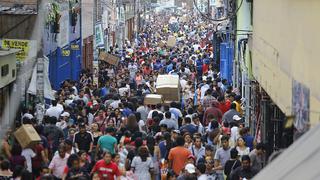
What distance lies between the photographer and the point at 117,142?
1509 centimetres

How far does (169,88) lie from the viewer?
25.7 meters

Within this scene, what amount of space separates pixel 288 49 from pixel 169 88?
13511 mm

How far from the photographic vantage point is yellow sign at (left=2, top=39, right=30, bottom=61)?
22302mm

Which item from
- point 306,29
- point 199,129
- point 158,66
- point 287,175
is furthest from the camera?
point 158,66

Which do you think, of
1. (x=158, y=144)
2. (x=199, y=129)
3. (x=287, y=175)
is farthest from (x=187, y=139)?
(x=287, y=175)

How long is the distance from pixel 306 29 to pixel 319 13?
0.98 m

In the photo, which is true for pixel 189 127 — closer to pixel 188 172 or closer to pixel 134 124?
pixel 134 124

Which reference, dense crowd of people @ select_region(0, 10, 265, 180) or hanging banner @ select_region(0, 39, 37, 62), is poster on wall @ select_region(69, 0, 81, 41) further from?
dense crowd of people @ select_region(0, 10, 265, 180)

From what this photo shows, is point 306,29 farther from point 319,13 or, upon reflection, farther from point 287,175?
point 287,175

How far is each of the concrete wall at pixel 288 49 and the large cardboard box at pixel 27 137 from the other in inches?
142

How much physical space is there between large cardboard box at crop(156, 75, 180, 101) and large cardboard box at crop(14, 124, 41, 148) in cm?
1077

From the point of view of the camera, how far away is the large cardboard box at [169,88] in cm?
2539

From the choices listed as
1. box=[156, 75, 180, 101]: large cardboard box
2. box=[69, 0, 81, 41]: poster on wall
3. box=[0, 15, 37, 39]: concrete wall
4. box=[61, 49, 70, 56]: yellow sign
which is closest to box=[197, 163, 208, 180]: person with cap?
box=[156, 75, 180, 101]: large cardboard box

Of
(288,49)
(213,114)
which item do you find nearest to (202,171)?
(288,49)
